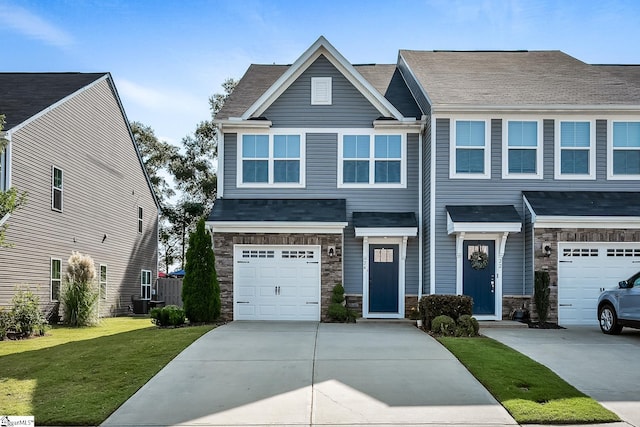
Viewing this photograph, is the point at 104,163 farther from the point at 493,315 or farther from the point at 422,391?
the point at 422,391

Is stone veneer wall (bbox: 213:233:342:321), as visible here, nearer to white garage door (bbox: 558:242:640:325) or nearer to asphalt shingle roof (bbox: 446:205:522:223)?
asphalt shingle roof (bbox: 446:205:522:223)

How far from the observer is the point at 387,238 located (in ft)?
63.4

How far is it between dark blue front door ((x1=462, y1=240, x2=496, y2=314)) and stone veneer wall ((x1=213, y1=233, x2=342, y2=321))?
3.50 m

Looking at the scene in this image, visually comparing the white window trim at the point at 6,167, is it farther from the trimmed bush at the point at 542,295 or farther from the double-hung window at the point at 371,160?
the trimmed bush at the point at 542,295

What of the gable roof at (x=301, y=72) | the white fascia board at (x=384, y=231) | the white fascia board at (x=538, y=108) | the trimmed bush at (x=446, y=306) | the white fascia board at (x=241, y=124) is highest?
the gable roof at (x=301, y=72)

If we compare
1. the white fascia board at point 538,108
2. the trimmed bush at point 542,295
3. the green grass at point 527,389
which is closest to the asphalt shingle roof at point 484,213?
the trimmed bush at point 542,295

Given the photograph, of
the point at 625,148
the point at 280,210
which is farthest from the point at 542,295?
the point at 280,210

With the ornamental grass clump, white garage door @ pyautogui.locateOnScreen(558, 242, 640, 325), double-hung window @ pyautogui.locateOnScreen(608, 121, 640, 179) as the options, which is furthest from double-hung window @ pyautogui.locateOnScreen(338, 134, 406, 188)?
the ornamental grass clump

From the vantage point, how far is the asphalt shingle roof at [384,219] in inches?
738

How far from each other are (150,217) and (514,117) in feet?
61.1

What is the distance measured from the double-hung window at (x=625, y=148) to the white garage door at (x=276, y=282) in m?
8.73

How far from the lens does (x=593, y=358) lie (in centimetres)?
1232

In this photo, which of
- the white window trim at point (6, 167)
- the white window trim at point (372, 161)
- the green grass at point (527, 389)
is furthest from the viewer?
the white window trim at point (372, 161)

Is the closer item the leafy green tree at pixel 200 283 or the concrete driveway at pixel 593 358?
the concrete driveway at pixel 593 358
